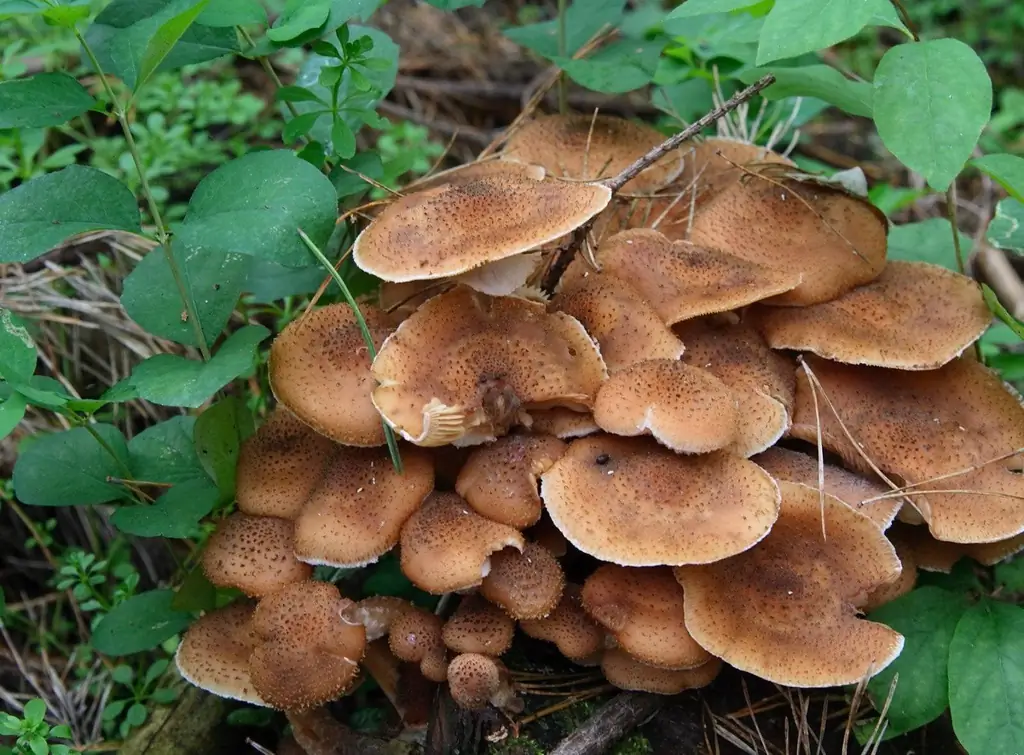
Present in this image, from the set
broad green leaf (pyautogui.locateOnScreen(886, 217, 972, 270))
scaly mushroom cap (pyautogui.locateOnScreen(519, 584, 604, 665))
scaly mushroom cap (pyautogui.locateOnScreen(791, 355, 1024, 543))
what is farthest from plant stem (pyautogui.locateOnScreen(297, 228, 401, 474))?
broad green leaf (pyautogui.locateOnScreen(886, 217, 972, 270))

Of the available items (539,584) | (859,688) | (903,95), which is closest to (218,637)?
(539,584)

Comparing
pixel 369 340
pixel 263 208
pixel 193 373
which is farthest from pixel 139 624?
pixel 263 208

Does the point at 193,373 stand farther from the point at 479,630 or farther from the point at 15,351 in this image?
the point at 479,630

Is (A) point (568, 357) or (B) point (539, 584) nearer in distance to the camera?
(B) point (539, 584)

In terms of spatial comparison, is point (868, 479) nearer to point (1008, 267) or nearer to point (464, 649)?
point (464, 649)

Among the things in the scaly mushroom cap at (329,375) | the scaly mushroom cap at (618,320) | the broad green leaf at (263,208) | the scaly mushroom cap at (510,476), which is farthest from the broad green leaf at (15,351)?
the scaly mushroom cap at (618,320)

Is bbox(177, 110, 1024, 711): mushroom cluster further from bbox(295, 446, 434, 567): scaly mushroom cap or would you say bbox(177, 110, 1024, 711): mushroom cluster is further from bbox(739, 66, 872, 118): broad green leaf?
bbox(739, 66, 872, 118): broad green leaf
